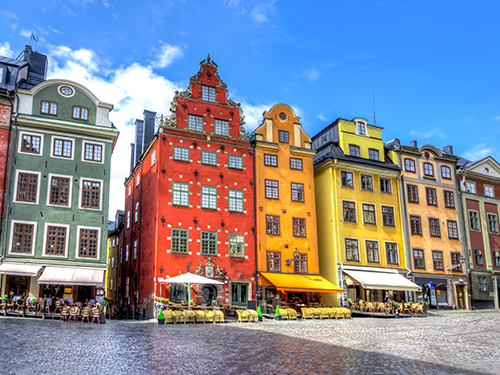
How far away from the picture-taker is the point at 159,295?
30.9 meters

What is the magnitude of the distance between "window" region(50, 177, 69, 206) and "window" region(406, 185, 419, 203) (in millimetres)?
27662

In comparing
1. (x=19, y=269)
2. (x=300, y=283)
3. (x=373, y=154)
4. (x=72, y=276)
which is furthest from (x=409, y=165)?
(x=19, y=269)

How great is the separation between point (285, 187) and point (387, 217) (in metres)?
9.64

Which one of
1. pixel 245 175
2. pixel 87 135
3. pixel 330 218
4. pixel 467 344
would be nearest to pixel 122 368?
pixel 467 344

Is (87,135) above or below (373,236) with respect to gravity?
above

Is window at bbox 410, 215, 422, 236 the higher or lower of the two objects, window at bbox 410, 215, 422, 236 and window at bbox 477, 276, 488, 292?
the higher

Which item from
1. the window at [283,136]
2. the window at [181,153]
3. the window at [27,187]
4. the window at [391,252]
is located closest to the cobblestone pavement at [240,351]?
the window at [27,187]

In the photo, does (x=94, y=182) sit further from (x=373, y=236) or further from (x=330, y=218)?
(x=373, y=236)

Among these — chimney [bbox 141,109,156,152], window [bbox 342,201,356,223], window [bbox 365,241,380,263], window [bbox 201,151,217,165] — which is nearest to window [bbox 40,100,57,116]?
window [bbox 201,151,217,165]

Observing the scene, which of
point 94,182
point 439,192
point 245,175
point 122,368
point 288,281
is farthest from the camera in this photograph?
point 439,192

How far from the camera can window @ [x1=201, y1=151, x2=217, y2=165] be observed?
34.9 meters

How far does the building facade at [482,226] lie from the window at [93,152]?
3197 centimetres

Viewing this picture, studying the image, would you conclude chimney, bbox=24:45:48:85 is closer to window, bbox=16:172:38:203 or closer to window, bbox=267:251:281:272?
window, bbox=16:172:38:203

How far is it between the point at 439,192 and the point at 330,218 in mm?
11799
